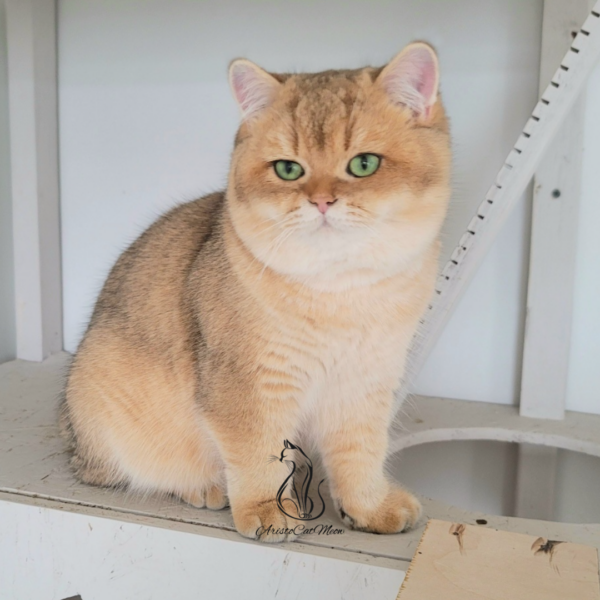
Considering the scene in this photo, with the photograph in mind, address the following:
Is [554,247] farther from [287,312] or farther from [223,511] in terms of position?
[223,511]

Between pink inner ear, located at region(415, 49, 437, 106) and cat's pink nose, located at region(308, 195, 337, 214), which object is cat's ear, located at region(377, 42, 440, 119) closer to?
pink inner ear, located at region(415, 49, 437, 106)

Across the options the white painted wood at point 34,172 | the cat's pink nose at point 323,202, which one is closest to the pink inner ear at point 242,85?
the cat's pink nose at point 323,202

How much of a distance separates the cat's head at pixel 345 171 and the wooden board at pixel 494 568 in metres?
0.41

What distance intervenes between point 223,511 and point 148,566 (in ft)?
0.53

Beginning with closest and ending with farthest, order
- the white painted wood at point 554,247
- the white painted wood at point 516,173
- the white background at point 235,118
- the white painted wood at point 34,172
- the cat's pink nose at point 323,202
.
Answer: the cat's pink nose at point 323,202 < the white painted wood at point 516,173 < the white painted wood at point 554,247 < the white background at point 235,118 < the white painted wood at point 34,172

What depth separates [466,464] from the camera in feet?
5.83

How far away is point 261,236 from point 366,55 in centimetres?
93

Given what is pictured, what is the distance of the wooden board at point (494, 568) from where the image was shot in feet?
2.53

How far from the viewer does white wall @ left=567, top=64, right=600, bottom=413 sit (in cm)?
160

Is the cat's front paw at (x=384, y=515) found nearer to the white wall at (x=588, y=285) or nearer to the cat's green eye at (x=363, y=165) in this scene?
the cat's green eye at (x=363, y=165)

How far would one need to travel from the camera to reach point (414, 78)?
983 mm

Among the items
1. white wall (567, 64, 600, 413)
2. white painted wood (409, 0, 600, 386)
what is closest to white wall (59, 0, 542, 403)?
white wall (567, 64, 600, 413)

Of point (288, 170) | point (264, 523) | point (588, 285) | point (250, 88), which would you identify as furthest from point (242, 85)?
point (588, 285)

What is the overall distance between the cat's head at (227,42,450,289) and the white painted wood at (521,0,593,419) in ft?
2.14
